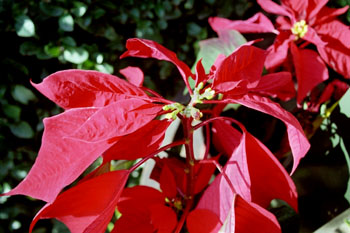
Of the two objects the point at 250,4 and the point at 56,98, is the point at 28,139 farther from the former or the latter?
the point at 250,4

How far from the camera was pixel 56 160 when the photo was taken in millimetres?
312

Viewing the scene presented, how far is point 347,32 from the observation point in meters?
0.52

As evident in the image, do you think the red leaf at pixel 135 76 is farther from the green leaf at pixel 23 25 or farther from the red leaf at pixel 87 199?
the green leaf at pixel 23 25

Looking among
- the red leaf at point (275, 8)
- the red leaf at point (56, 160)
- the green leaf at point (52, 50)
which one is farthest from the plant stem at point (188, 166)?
the green leaf at point (52, 50)

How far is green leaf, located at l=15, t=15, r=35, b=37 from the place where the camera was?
2.06 feet

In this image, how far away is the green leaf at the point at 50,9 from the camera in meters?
0.65

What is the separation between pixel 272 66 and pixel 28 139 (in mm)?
550

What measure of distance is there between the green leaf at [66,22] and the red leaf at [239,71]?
1.48 ft

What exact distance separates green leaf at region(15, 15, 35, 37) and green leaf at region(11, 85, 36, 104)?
0.38ft

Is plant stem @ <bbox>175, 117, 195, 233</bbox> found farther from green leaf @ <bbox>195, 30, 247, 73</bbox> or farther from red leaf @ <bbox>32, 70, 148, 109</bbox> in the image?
green leaf @ <bbox>195, 30, 247, 73</bbox>

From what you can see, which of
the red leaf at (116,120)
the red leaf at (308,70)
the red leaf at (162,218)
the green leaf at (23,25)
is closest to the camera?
the red leaf at (116,120)

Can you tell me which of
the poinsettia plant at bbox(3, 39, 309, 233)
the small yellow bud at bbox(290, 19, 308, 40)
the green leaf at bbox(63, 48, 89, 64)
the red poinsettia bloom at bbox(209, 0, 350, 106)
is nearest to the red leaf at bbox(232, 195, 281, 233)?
the poinsettia plant at bbox(3, 39, 309, 233)

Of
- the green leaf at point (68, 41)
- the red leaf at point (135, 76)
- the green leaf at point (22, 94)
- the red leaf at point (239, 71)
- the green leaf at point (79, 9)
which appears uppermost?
the red leaf at point (239, 71)

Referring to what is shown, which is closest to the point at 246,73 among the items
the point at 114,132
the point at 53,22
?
the point at 114,132
